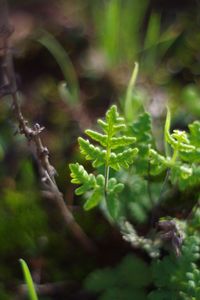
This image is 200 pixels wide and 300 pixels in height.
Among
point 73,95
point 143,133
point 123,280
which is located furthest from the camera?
point 73,95

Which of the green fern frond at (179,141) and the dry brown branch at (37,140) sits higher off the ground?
the dry brown branch at (37,140)

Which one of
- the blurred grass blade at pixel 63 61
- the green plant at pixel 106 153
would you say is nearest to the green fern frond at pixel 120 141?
the green plant at pixel 106 153

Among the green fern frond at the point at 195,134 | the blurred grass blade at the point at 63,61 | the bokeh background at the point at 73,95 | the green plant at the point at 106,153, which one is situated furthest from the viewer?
the blurred grass blade at the point at 63,61

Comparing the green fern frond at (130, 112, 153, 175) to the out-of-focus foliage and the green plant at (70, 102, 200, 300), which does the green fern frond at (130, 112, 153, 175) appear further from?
the out-of-focus foliage

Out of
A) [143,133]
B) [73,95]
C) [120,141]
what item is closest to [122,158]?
[120,141]

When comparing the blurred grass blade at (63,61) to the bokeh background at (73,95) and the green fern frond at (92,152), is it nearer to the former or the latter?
the bokeh background at (73,95)

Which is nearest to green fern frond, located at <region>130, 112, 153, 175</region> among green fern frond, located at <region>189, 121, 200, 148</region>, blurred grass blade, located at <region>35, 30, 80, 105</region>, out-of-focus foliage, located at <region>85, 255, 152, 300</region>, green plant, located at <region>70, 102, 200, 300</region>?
green plant, located at <region>70, 102, 200, 300</region>

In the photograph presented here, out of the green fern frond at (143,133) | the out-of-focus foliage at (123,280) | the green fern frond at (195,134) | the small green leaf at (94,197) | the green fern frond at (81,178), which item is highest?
the green fern frond at (143,133)

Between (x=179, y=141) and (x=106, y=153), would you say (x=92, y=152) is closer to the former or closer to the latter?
(x=106, y=153)
